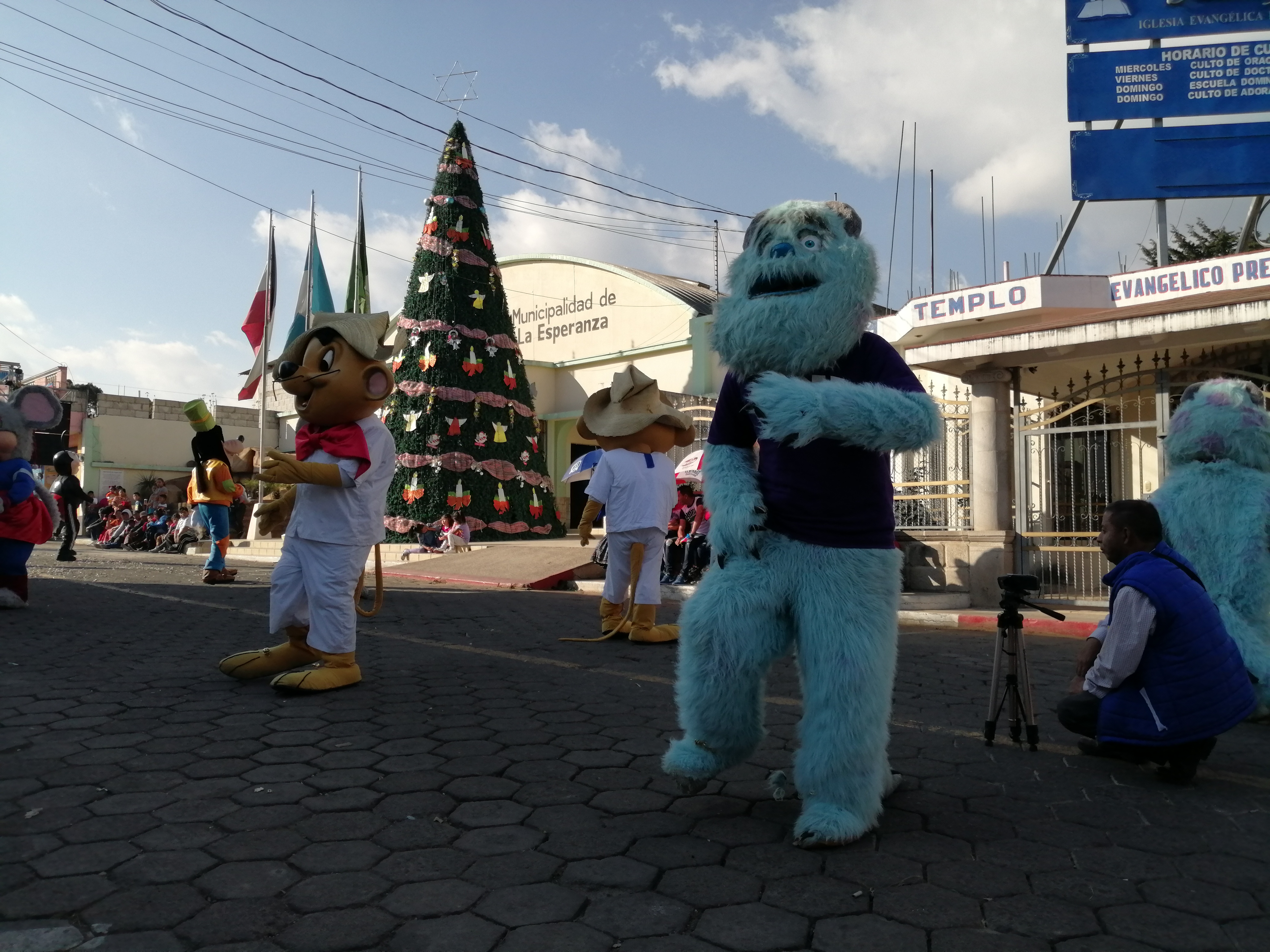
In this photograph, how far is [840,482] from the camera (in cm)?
314

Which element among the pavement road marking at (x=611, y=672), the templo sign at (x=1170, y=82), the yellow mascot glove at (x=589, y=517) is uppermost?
the templo sign at (x=1170, y=82)

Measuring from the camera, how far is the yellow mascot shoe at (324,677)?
4.85 m

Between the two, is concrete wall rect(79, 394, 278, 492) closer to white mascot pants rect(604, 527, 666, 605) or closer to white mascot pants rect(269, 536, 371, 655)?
white mascot pants rect(604, 527, 666, 605)

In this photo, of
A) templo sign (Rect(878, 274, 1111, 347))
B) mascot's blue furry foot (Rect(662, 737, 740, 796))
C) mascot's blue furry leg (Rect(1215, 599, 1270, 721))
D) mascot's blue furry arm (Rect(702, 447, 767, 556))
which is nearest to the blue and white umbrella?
templo sign (Rect(878, 274, 1111, 347))

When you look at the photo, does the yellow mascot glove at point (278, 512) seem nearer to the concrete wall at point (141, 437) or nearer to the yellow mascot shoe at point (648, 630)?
the yellow mascot shoe at point (648, 630)

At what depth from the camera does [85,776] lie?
11.2 ft

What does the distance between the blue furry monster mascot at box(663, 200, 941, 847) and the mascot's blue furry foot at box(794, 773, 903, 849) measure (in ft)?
0.03

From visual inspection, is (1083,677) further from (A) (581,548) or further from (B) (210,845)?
(A) (581,548)

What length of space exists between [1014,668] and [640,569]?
3.46 m

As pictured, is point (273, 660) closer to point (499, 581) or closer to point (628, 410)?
point (628, 410)

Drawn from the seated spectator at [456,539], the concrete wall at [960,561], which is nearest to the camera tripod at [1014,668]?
the concrete wall at [960,561]

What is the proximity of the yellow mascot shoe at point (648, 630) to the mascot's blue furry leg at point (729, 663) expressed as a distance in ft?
12.6

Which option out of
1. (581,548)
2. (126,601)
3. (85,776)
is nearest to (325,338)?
(85,776)

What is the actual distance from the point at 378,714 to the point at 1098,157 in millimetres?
13545
